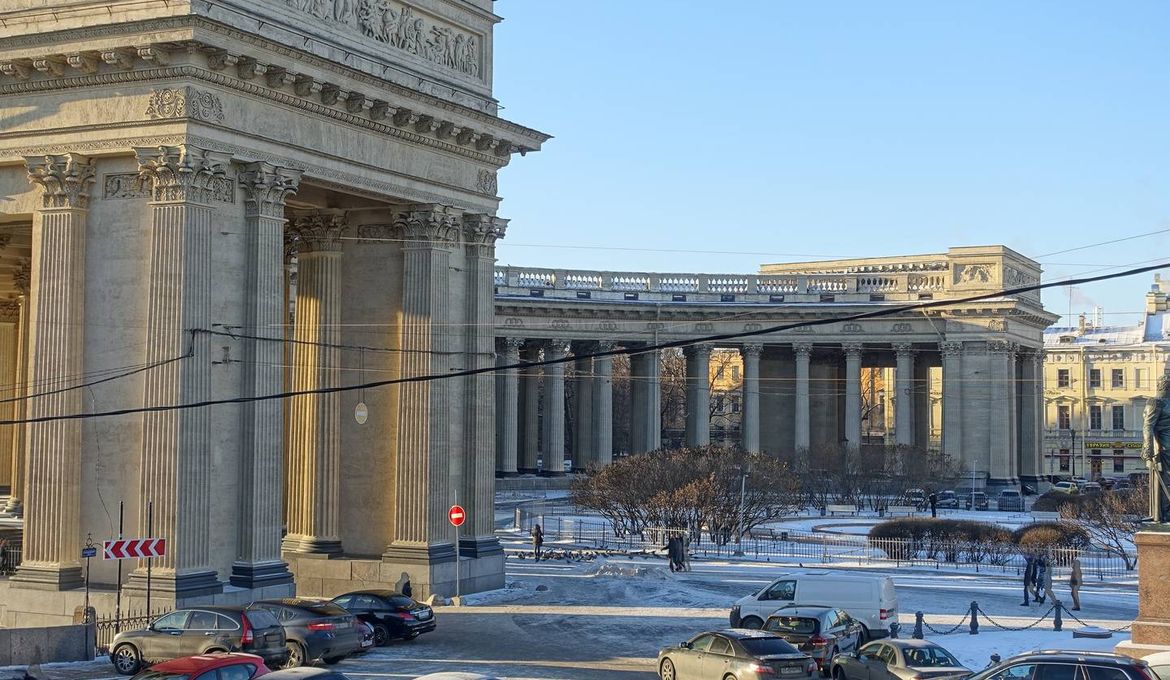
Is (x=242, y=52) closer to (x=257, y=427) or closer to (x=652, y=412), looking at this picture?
(x=257, y=427)

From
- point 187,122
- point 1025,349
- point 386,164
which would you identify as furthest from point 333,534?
point 1025,349

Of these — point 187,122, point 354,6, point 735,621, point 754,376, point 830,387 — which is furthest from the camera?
point 830,387

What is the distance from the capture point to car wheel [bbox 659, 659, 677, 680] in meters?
25.2

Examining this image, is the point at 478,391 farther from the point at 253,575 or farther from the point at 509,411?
the point at 509,411

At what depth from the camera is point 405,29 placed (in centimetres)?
3531

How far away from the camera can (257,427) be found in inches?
1198

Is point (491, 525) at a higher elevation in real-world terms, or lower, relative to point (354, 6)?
lower

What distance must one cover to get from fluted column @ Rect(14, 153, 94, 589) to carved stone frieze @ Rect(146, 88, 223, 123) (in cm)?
238

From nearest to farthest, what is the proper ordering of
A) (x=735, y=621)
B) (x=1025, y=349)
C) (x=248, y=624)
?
(x=248, y=624) < (x=735, y=621) < (x=1025, y=349)

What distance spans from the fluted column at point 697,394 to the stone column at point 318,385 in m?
47.8

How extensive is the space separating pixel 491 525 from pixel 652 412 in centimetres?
4621

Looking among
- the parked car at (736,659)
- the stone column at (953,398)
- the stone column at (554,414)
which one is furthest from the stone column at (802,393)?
the parked car at (736,659)

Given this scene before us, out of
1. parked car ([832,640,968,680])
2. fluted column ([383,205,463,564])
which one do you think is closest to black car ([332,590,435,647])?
fluted column ([383,205,463,564])

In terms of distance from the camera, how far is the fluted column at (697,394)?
83438mm
